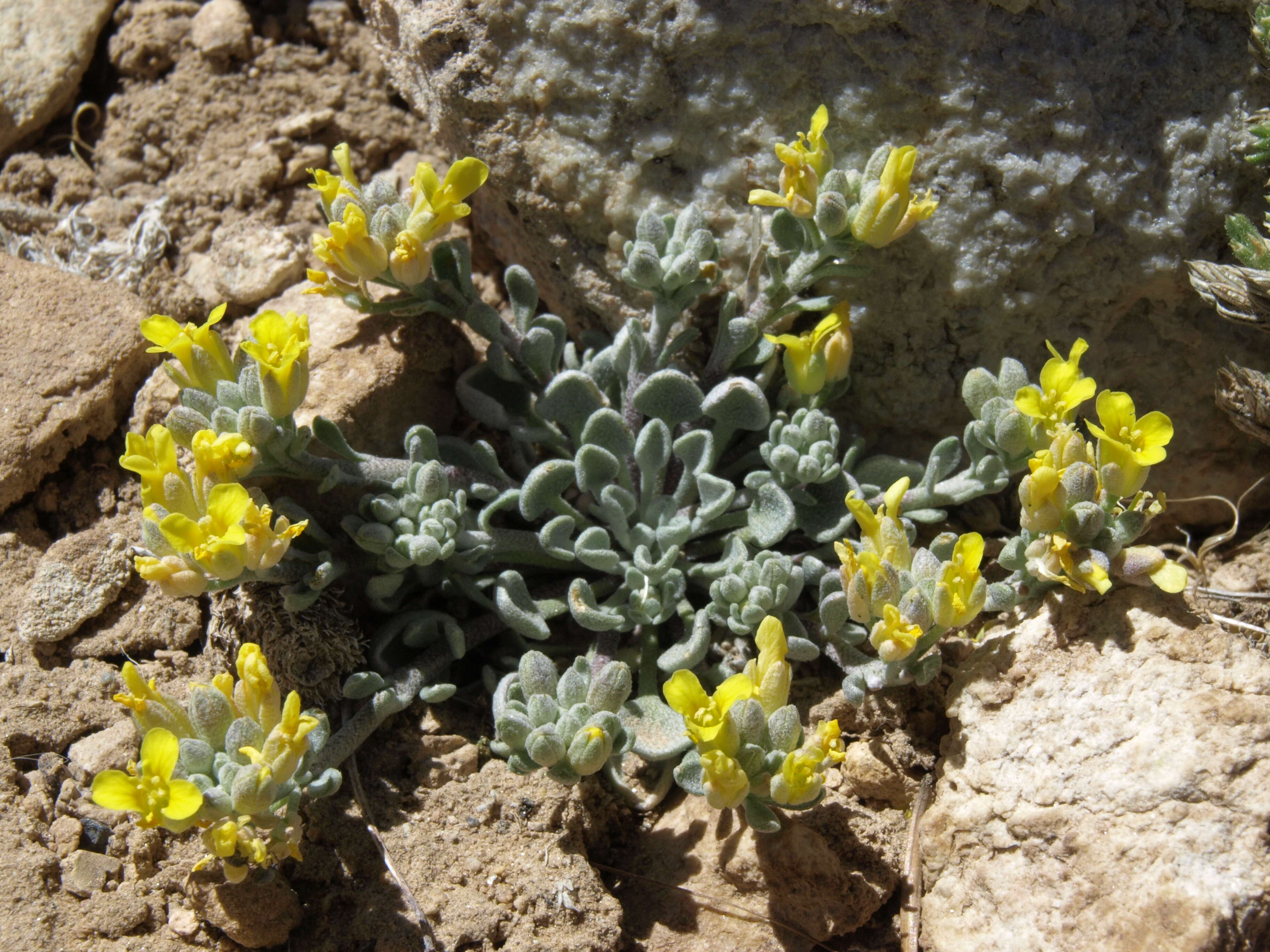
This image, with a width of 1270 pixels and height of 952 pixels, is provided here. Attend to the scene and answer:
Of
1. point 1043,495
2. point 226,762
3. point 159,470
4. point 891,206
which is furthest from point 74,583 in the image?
point 1043,495

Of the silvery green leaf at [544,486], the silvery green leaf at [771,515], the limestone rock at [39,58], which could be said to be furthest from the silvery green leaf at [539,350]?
the limestone rock at [39,58]

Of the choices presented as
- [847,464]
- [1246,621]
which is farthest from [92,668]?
[1246,621]

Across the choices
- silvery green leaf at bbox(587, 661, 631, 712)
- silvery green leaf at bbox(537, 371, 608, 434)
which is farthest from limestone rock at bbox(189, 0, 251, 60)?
silvery green leaf at bbox(587, 661, 631, 712)

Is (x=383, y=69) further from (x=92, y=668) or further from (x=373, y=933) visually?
(x=373, y=933)

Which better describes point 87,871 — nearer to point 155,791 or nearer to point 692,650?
point 155,791

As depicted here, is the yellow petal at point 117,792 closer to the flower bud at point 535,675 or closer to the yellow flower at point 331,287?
the flower bud at point 535,675

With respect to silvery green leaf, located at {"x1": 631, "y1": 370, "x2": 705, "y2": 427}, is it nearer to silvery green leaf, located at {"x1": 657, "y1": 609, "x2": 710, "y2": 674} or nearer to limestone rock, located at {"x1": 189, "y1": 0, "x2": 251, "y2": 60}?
silvery green leaf, located at {"x1": 657, "y1": 609, "x2": 710, "y2": 674}
